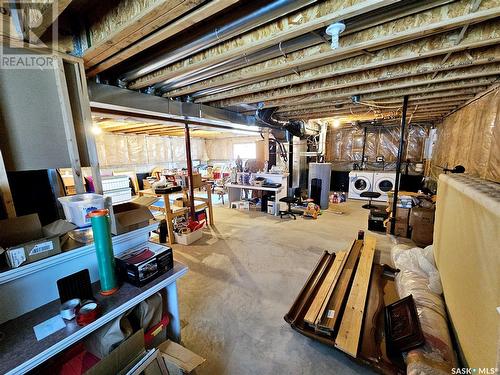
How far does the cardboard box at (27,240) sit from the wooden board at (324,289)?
1.76 metres

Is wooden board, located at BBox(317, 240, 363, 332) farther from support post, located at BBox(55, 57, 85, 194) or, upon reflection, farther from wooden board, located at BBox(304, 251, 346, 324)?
support post, located at BBox(55, 57, 85, 194)

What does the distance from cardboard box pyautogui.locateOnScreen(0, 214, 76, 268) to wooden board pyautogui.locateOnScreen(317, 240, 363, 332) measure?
1.80m

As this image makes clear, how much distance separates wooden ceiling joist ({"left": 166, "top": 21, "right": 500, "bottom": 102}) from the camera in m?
1.43

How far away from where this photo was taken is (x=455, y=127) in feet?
12.0

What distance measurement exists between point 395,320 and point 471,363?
42 cm

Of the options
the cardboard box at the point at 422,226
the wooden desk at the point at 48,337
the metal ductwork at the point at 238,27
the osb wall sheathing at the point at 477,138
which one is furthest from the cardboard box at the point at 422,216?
the wooden desk at the point at 48,337

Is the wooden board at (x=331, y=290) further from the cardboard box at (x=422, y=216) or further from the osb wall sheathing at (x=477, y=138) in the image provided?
the osb wall sheathing at (x=477, y=138)

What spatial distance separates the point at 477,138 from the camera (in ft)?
8.43

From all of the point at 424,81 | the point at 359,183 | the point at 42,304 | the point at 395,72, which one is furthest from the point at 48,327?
the point at 359,183

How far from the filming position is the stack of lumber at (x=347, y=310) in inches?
57.4

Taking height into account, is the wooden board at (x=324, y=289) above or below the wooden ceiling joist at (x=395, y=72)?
below

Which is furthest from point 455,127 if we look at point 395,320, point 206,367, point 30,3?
point 30,3

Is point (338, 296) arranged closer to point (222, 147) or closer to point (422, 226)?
point (422, 226)

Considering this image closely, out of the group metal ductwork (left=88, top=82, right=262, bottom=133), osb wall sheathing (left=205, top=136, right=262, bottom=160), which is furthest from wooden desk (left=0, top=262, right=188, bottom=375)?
osb wall sheathing (left=205, top=136, right=262, bottom=160)
